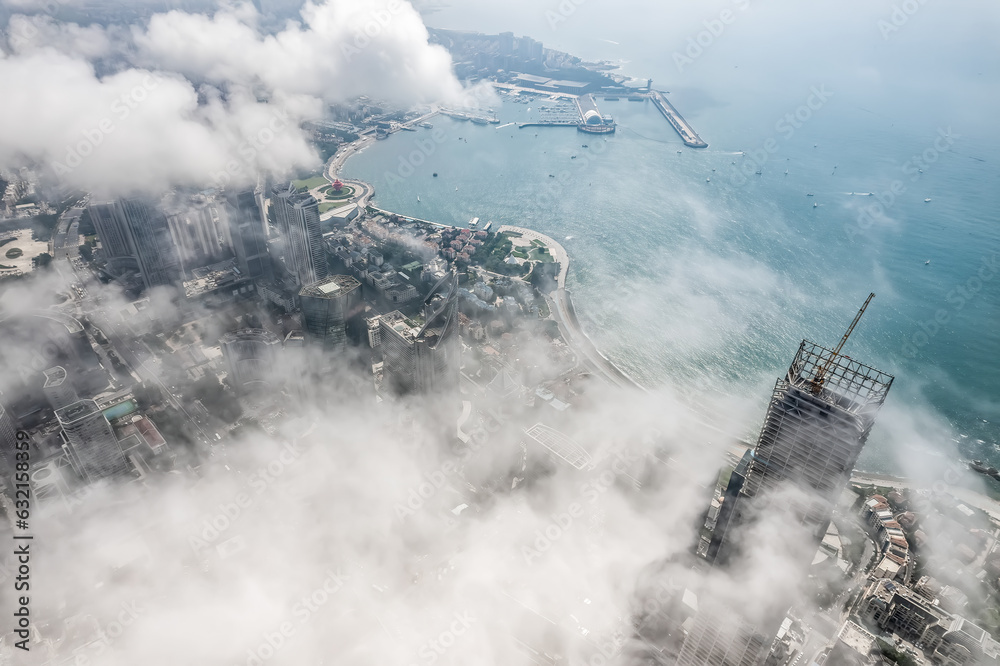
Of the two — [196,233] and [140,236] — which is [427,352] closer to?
[196,233]

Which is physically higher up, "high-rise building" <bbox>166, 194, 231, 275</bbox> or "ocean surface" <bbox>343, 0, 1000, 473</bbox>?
"ocean surface" <bbox>343, 0, 1000, 473</bbox>

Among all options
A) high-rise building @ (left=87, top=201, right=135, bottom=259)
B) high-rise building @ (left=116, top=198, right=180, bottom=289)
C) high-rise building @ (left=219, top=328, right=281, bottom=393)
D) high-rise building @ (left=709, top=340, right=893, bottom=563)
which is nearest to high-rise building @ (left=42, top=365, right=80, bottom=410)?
A: high-rise building @ (left=219, top=328, right=281, bottom=393)

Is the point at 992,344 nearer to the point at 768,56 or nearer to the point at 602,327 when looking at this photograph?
the point at 602,327

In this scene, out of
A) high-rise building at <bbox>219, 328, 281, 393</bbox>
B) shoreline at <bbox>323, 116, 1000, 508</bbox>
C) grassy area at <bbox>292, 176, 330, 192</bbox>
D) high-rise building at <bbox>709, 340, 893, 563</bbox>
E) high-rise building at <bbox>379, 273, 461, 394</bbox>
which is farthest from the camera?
grassy area at <bbox>292, 176, 330, 192</bbox>

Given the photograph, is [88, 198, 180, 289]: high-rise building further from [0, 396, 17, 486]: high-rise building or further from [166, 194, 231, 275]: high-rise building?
[0, 396, 17, 486]: high-rise building

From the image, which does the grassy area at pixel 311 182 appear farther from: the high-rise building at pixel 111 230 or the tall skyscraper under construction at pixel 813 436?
the tall skyscraper under construction at pixel 813 436

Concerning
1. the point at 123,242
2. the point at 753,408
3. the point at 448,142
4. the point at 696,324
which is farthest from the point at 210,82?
the point at 448,142

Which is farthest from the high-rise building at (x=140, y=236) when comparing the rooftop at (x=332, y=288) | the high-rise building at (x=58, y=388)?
the rooftop at (x=332, y=288)
